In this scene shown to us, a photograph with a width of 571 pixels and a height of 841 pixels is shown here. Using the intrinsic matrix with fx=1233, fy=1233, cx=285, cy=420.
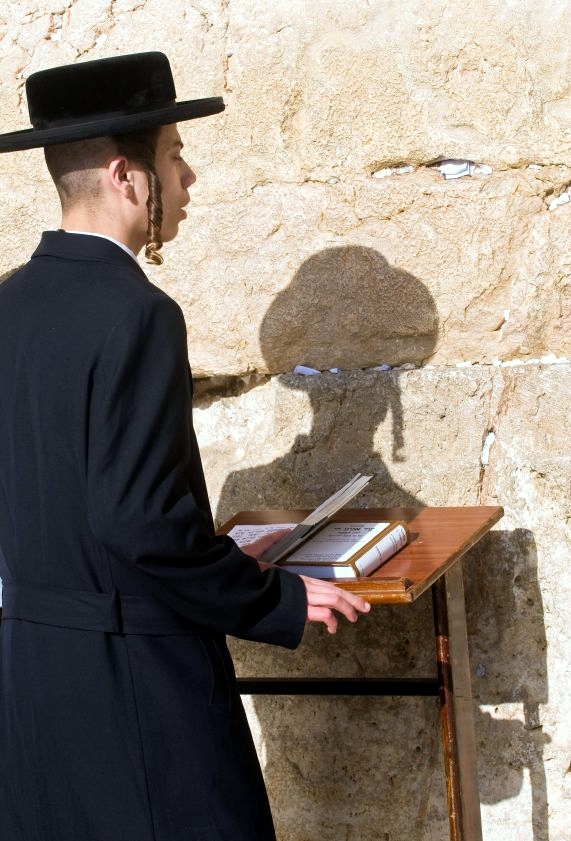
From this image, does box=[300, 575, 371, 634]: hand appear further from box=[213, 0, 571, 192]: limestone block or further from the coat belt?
box=[213, 0, 571, 192]: limestone block

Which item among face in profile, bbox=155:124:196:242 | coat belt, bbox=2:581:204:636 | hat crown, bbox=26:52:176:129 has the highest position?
hat crown, bbox=26:52:176:129

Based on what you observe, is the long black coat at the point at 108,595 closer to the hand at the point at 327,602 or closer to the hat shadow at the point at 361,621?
the hand at the point at 327,602

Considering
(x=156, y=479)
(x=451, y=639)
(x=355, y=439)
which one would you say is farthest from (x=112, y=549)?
(x=355, y=439)

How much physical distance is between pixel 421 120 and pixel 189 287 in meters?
0.70

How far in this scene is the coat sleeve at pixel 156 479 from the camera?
1.87m

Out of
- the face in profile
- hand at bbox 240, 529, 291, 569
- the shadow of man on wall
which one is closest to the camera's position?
the face in profile

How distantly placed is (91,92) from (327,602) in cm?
95

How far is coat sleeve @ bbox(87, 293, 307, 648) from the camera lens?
1.87 m

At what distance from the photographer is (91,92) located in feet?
6.84

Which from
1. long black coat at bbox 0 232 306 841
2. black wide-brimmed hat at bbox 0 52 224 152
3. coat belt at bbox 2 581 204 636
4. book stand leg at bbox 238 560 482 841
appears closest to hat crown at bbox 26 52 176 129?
black wide-brimmed hat at bbox 0 52 224 152

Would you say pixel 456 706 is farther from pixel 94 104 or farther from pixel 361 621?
pixel 94 104

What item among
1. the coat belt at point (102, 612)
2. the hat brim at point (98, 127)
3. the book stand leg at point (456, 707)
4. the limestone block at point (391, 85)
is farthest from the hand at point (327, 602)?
the limestone block at point (391, 85)

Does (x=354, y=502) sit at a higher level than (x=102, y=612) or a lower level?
lower

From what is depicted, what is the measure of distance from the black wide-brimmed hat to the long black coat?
Result: 7.2 inches
